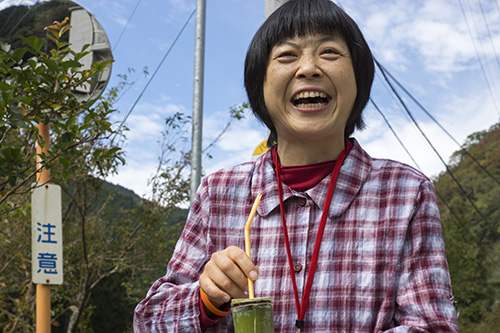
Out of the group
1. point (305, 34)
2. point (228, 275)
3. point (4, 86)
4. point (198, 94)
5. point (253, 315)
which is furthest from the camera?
point (198, 94)

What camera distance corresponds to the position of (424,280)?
1.21 meters

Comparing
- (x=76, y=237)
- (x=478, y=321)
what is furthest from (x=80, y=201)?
(x=478, y=321)

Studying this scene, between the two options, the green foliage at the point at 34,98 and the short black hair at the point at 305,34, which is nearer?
the short black hair at the point at 305,34

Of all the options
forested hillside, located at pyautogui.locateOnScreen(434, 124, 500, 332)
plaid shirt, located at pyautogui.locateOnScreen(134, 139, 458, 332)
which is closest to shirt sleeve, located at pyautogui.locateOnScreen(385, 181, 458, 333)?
plaid shirt, located at pyautogui.locateOnScreen(134, 139, 458, 332)

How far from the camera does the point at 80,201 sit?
781 cm

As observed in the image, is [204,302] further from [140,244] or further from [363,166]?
[140,244]

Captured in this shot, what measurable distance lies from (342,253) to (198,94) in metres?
5.84

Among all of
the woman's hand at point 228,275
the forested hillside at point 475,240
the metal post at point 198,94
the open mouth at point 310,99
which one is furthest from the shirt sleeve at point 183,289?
the forested hillside at point 475,240

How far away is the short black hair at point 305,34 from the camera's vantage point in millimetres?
1396

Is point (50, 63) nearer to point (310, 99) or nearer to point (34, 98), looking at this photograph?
point (34, 98)

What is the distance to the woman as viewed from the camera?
1214mm

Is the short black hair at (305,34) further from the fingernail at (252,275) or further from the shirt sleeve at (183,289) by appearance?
the fingernail at (252,275)

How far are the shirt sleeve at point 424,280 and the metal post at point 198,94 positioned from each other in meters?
5.10

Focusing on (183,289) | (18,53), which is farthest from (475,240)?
(183,289)
